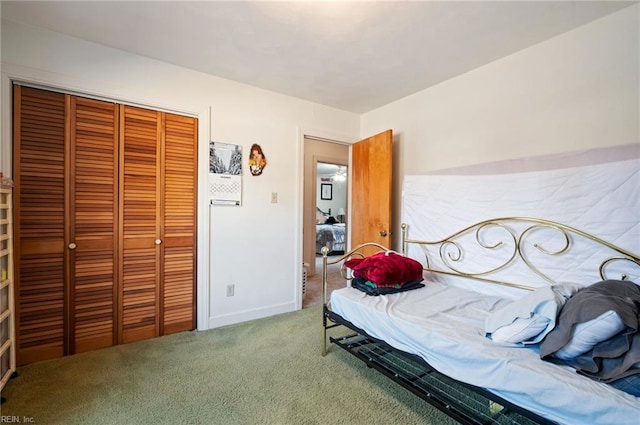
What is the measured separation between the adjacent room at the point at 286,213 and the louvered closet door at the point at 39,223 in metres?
0.01

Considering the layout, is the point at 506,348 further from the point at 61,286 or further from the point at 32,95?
the point at 32,95

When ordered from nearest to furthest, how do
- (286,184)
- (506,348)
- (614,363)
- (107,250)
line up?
1. (614,363)
2. (506,348)
3. (107,250)
4. (286,184)

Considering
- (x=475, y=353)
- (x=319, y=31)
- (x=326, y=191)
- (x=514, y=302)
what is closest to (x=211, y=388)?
(x=475, y=353)

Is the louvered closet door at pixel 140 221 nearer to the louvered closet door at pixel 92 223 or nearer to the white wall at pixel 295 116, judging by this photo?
the louvered closet door at pixel 92 223

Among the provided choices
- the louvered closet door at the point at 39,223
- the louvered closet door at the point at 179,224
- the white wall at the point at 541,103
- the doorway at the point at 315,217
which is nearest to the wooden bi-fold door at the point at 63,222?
the louvered closet door at the point at 39,223

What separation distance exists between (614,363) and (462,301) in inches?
32.9

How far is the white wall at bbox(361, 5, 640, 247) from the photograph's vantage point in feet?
5.40

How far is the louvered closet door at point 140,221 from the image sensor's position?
222 cm

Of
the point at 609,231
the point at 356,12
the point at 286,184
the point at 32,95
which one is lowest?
the point at 609,231

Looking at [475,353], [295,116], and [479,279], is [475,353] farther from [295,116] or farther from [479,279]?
[295,116]

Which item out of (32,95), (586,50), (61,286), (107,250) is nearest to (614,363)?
(586,50)

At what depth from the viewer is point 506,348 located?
1239 millimetres

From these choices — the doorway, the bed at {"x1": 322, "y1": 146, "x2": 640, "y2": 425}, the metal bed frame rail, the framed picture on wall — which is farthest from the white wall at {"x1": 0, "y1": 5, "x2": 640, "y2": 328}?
the framed picture on wall

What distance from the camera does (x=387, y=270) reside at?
79.4 inches
